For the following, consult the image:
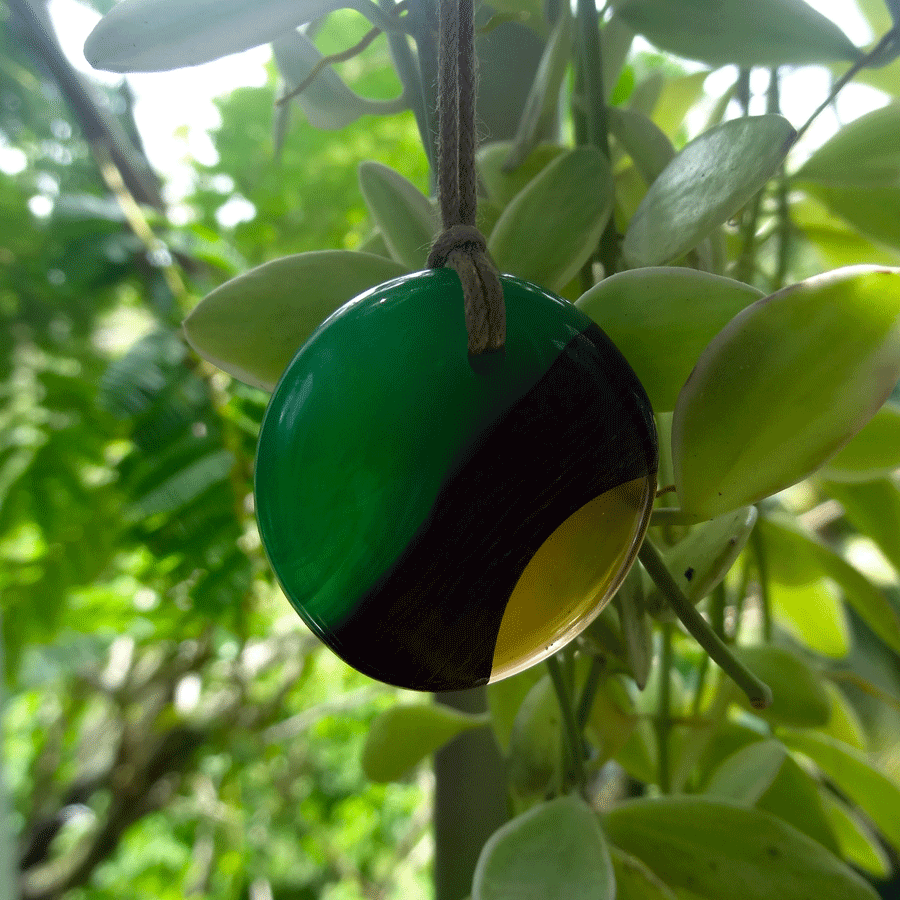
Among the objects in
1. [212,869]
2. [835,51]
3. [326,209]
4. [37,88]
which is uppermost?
[835,51]

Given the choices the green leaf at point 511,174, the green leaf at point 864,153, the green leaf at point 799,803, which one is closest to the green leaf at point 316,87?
the green leaf at point 511,174

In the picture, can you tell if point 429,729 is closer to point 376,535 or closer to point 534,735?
point 534,735

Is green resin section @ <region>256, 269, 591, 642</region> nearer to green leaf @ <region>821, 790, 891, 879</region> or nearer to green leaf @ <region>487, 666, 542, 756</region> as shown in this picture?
green leaf @ <region>487, 666, 542, 756</region>

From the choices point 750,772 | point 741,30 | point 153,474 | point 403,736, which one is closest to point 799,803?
point 750,772

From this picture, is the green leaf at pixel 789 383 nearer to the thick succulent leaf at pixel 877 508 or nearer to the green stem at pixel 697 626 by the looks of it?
the green stem at pixel 697 626

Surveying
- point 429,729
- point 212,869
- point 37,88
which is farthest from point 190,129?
point 212,869

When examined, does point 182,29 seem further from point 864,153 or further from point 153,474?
point 153,474

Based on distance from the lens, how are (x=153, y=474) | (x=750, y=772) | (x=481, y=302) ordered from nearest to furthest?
(x=481, y=302) < (x=750, y=772) < (x=153, y=474)
